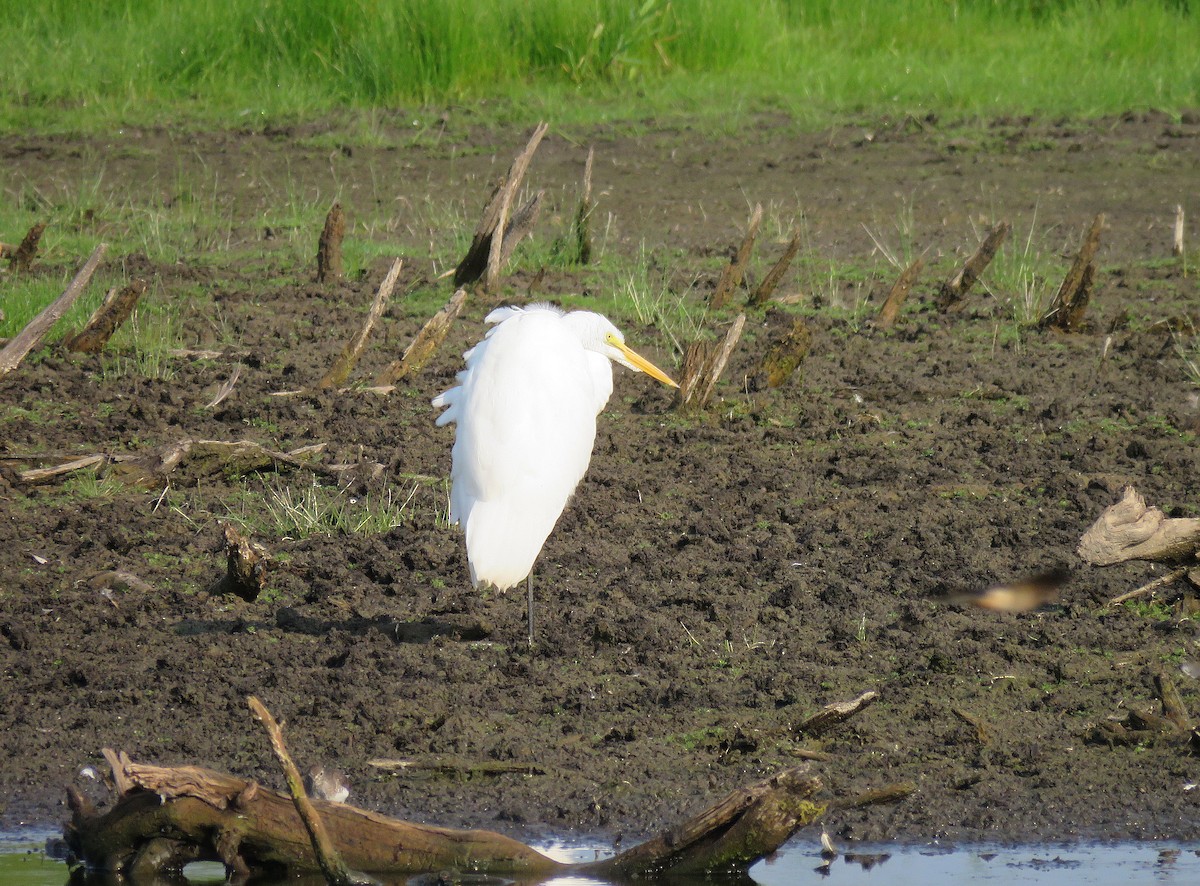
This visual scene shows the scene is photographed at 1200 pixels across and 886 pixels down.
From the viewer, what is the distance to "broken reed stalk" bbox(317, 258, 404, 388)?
766 cm

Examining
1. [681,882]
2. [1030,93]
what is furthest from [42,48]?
[681,882]

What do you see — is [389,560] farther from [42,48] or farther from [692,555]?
[42,48]

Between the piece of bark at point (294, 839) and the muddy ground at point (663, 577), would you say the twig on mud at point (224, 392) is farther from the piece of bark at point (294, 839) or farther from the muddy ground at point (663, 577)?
the piece of bark at point (294, 839)

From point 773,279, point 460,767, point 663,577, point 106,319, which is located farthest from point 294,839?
point 773,279

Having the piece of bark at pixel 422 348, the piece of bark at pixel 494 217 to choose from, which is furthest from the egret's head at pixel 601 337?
the piece of bark at pixel 494 217

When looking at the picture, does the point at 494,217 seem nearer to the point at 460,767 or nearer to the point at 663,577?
the point at 663,577

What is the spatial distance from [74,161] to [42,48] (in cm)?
317

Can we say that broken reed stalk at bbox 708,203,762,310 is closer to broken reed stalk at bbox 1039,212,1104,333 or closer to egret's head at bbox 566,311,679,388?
broken reed stalk at bbox 1039,212,1104,333

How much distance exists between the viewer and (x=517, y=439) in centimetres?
545

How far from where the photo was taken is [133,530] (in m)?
6.34

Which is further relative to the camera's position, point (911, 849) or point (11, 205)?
point (11, 205)

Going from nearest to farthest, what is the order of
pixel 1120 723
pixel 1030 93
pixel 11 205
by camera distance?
pixel 1120 723 → pixel 11 205 → pixel 1030 93

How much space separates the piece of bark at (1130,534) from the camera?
5191mm

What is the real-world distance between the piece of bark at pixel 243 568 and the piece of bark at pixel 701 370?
2546 millimetres
